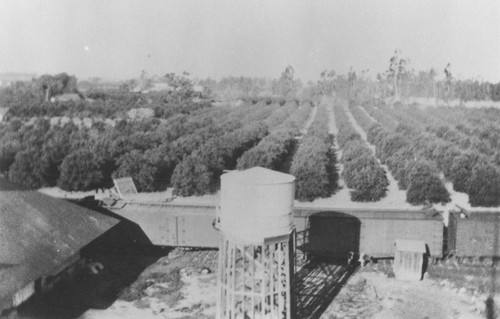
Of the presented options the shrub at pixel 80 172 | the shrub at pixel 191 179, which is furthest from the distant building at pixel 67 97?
the shrub at pixel 191 179

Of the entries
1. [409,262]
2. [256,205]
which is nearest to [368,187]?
[409,262]

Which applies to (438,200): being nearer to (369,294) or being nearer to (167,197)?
(369,294)

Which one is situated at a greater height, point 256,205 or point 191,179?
point 256,205

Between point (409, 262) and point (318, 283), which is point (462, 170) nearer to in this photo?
point (409, 262)

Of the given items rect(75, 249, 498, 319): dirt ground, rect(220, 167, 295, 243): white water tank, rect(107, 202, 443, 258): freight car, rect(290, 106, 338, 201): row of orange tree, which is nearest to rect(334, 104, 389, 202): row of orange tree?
rect(290, 106, 338, 201): row of orange tree

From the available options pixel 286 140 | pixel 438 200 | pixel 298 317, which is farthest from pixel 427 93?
pixel 298 317

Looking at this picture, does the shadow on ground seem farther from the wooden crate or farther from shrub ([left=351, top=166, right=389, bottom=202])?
shrub ([left=351, top=166, right=389, bottom=202])
